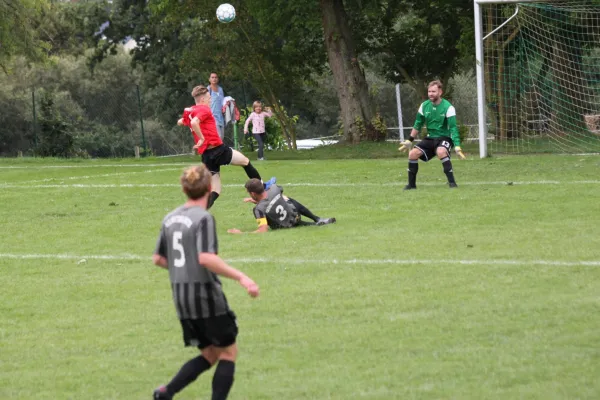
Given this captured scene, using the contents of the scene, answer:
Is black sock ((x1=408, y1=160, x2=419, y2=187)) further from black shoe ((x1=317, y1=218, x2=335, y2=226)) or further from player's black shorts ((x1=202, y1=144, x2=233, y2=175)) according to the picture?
black shoe ((x1=317, y1=218, x2=335, y2=226))

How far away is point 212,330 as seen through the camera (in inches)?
222

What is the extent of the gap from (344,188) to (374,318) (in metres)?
9.93

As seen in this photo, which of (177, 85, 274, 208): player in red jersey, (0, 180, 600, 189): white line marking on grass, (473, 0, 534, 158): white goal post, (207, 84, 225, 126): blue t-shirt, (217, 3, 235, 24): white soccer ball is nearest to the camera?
(177, 85, 274, 208): player in red jersey

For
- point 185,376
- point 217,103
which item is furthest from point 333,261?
point 217,103

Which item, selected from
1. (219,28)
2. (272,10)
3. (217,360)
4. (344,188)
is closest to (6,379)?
(217,360)

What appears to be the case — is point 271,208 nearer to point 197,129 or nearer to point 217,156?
point 197,129

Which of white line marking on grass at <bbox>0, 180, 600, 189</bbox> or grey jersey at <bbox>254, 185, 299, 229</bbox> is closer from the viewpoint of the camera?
grey jersey at <bbox>254, 185, 299, 229</bbox>

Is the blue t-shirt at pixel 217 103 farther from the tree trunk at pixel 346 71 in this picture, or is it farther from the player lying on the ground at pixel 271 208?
the player lying on the ground at pixel 271 208

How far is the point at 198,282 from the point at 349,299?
10.3 ft

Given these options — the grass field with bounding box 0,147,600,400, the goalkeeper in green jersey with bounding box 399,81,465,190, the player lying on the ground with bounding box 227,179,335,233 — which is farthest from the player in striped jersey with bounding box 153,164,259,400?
the goalkeeper in green jersey with bounding box 399,81,465,190

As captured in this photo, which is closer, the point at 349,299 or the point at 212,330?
the point at 212,330

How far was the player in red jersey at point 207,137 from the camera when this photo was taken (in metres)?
14.7

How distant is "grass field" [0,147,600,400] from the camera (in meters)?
6.36

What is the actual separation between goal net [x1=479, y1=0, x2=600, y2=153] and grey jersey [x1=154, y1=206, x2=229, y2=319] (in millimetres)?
20652
